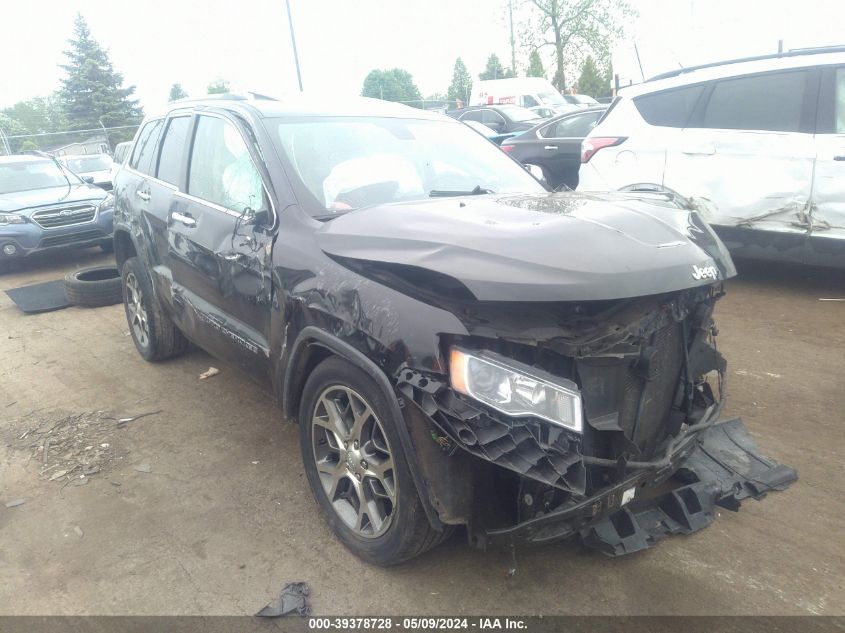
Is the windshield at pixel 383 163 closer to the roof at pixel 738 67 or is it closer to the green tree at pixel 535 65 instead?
the roof at pixel 738 67

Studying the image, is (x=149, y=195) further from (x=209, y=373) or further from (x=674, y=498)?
(x=674, y=498)

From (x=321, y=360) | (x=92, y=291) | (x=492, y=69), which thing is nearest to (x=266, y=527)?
(x=321, y=360)

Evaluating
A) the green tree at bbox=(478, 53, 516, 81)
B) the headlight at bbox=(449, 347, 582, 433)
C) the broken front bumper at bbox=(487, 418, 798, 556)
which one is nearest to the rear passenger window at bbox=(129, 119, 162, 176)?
the headlight at bbox=(449, 347, 582, 433)

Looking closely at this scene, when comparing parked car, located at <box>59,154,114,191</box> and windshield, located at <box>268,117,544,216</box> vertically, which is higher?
windshield, located at <box>268,117,544,216</box>

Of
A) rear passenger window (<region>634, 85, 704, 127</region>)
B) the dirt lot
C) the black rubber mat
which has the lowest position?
the dirt lot

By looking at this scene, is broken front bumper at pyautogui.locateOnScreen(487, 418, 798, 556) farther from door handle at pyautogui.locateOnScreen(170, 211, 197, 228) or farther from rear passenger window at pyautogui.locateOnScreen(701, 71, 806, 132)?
rear passenger window at pyautogui.locateOnScreen(701, 71, 806, 132)

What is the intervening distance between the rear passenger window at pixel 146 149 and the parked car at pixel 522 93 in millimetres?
18215

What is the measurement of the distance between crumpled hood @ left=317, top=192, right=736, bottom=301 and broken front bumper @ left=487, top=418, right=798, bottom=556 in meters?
0.69

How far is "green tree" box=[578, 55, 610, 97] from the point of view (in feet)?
108

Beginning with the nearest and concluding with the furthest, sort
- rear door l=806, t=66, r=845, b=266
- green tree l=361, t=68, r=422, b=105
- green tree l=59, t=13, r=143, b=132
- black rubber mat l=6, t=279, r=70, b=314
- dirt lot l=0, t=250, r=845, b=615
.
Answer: dirt lot l=0, t=250, r=845, b=615 < rear door l=806, t=66, r=845, b=266 < black rubber mat l=6, t=279, r=70, b=314 < green tree l=59, t=13, r=143, b=132 < green tree l=361, t=68, r=422, b=105

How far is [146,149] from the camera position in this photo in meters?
4.76

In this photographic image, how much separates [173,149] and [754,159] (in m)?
4.85

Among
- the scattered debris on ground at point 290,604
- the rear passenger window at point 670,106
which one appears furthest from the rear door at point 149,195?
the rear passenger window at point 670,106

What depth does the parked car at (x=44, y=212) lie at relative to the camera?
8.55 metres
